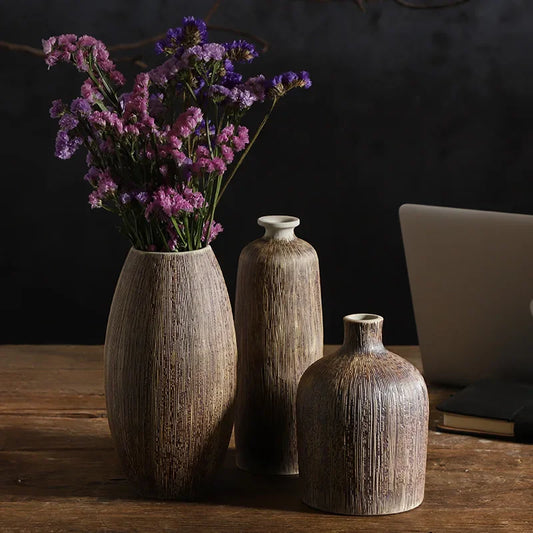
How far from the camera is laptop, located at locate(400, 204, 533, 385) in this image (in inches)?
65.9

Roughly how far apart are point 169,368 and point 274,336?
0.58 feet

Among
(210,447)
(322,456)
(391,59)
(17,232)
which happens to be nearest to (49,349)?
(210,447)

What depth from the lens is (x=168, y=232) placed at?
1.25 meters

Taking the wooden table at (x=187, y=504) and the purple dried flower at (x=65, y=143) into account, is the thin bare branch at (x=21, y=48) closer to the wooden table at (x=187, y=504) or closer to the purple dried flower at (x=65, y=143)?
the wooden table at (x=187, y=504)

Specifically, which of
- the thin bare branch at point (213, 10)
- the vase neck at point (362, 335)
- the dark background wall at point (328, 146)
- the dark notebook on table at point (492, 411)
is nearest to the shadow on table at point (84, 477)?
the vase neck at point (362, 335)

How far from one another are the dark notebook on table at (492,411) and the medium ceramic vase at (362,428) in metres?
0.31

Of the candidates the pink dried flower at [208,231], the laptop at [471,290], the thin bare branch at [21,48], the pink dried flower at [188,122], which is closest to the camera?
the pink dried flower at [188,122]

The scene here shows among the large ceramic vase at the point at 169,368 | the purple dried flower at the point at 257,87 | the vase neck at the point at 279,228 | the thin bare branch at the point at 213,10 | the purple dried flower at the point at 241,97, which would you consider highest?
the thin bare branch at the point at 213,10

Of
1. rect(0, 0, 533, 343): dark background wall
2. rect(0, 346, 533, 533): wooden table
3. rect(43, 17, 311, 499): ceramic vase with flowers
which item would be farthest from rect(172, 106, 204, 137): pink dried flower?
rect(0, 0, 533, 343): dark background wall

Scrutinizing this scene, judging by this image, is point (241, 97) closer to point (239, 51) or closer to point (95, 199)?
point (239, 51)

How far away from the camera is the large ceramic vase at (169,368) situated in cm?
123

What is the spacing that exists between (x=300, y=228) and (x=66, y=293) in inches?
32.0

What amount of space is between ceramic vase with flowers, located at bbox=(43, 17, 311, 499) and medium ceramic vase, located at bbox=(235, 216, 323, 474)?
0.24 ft

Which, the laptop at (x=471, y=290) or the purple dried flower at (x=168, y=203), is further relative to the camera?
the laptop at (x=471, y=290)
